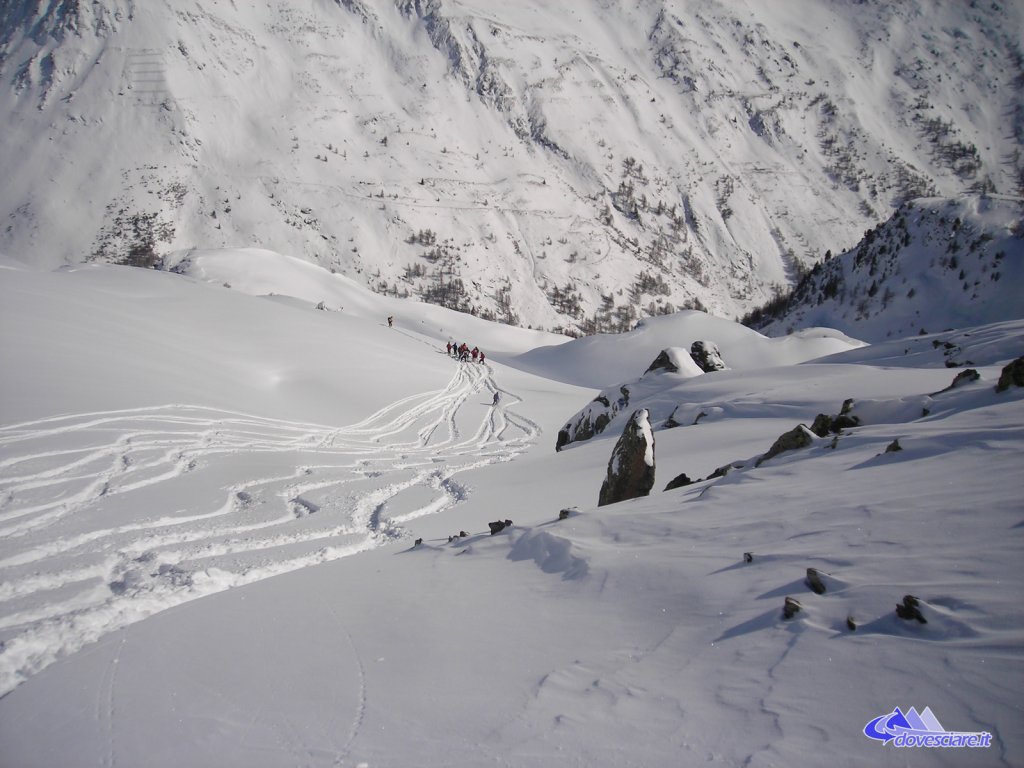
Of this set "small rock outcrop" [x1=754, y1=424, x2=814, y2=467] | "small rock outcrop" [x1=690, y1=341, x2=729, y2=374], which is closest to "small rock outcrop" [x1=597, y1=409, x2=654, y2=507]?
"small rock outcrop" [x1=754, y1=424, x2=814, y2=467]

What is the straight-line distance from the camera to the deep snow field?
208 centimetres

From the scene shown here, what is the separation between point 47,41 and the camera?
11144 centimetres

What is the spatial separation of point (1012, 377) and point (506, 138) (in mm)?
138659

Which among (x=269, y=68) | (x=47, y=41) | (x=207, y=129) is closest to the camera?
(x=207, y=129)

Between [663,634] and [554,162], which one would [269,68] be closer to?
[554,162]

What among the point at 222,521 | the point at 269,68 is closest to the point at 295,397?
the point at 222,521

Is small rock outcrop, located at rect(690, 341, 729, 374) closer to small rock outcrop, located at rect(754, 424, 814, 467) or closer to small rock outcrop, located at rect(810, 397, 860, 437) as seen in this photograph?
small rock outcrop, located at rect(810, 397, 860, 437)

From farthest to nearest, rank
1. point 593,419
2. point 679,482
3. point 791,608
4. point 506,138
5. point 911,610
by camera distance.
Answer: point 506,138 < point 593,419 < point 679,482 < point 791,608 < point 911,610

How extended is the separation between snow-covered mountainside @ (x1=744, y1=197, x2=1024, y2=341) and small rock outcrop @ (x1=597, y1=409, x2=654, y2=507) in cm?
5408

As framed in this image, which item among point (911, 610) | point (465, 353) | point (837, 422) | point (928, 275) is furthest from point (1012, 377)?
point (928, 275)

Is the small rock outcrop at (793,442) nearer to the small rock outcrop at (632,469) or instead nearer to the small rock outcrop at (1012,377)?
the small rock outcrop at (632,469)

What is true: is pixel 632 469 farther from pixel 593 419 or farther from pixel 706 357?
pixel 706 357

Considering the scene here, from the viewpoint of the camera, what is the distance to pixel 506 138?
13112cm

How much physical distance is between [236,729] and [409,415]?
1544 centimetres
